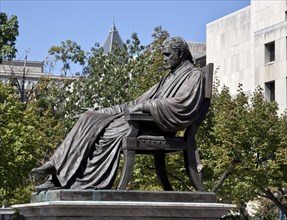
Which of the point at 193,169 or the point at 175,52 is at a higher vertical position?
the point at 175,52

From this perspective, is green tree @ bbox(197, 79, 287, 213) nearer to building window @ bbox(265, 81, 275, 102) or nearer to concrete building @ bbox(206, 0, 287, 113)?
concrete building @ bbox(206, 0, 287, 113)

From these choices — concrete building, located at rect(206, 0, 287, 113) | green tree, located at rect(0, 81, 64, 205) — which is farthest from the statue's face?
concrete building, located at rect(206, 0, 287, 113)

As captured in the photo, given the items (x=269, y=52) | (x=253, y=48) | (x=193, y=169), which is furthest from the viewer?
(x=253, y=48)

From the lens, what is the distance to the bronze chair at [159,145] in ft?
40.8

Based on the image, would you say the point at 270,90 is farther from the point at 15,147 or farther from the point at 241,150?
the point at 15,147

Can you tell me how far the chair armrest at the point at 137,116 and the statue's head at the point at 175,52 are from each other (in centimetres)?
117

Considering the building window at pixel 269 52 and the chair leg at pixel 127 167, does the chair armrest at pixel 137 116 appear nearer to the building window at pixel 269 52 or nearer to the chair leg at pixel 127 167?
the chair leg at pixel 127 167

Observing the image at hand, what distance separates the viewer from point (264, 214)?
144 feet

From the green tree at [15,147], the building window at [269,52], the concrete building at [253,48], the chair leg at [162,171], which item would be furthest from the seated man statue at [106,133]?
the building window at [269,52]

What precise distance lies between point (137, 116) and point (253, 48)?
45.0 m

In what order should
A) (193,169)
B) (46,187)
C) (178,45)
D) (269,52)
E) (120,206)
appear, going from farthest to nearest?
(269,52), (178,45), (193,169), (46,187), (120,206)

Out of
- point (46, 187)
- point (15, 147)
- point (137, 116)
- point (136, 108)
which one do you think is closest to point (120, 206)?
point (46, 187)

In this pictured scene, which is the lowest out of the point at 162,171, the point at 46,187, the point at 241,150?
the point at 46,187

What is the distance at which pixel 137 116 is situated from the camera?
1250 centimetres
